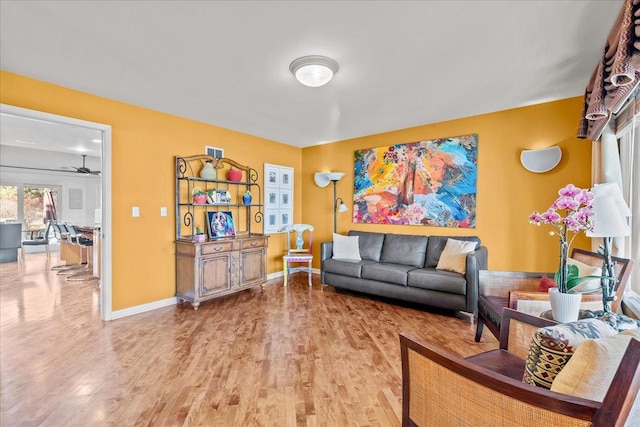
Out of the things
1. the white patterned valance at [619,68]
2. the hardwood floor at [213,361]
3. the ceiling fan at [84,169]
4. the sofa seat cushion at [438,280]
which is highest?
the ceiling fan at [84,169]

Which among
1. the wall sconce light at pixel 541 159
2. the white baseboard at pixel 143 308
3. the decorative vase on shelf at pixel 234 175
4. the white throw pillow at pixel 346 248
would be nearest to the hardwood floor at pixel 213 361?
the white baseboard at pixel 143 308

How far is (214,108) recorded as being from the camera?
3.61 metres

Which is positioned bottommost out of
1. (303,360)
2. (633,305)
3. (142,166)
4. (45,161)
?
(303,360)

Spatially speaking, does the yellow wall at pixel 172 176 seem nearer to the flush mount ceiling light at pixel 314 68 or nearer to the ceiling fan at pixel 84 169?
the flush mount ceiling light at pixel 314 68

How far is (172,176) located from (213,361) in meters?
2.49

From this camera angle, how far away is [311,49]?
2281 mm

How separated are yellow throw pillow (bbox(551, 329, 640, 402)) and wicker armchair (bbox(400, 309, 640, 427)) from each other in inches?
3.3

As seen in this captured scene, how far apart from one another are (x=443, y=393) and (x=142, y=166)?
3.82 metres

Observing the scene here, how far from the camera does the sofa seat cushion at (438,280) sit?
10.7 ft

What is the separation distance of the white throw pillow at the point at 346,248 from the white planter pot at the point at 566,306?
2.96m

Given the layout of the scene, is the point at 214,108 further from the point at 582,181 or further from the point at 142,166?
the point at 582,181

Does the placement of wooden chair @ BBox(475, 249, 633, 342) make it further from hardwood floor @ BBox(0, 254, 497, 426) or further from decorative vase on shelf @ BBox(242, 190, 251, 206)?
decorative vase on shelf @ BBox(242, 190, 251, 206)

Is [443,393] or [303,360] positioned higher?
[443,393]

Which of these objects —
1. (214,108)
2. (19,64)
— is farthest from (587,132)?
(19,64)
